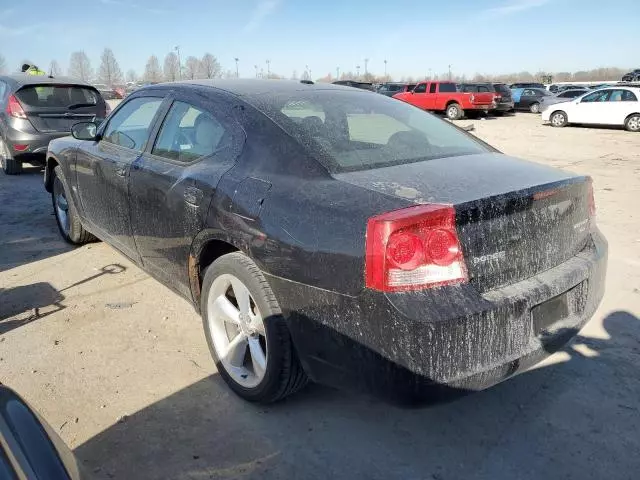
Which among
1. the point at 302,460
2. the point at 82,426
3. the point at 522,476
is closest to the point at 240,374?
the point at 302,460

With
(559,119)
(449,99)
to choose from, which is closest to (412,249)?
(559,119)

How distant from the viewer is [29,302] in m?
4.04

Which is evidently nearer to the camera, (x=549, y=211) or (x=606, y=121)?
(x=549, y=211)

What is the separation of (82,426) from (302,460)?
112 centimetres

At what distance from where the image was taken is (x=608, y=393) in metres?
2.78

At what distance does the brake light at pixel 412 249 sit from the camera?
77.6 inches

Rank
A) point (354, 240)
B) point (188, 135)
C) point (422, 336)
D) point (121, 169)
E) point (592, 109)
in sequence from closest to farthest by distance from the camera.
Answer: point (422, 336) → point (354, 240) → point (188, 135) → point (121, 169) → point (592, 109)

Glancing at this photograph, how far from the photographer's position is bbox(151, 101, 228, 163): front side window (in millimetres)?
2979

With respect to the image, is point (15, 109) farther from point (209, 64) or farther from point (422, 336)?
point (209, 64)

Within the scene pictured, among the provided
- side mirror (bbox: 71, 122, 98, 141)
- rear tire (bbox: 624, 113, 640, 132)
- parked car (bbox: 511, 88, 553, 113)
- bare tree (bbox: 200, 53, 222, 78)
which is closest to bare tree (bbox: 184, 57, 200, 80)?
bare tree (bbox: 200, 53, 222, 78)

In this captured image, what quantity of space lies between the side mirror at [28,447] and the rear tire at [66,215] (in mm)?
3791

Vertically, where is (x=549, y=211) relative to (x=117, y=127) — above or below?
below

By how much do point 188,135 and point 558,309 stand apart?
7.49 ft

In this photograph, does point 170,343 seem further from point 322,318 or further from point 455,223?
point 455,223
